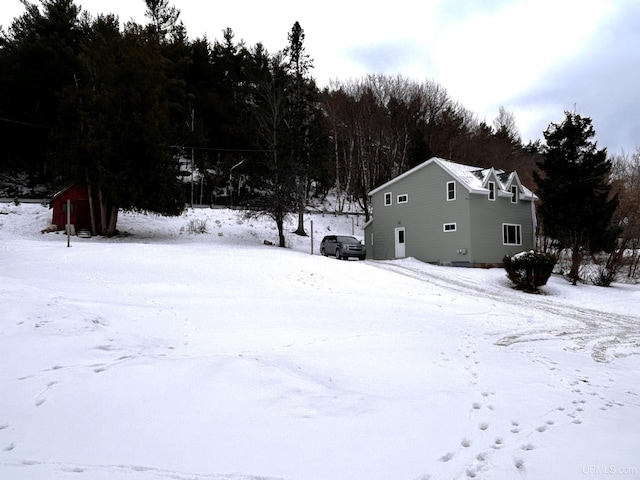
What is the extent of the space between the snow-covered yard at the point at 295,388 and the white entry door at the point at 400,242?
54.9ft

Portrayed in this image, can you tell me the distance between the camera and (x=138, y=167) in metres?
24.4

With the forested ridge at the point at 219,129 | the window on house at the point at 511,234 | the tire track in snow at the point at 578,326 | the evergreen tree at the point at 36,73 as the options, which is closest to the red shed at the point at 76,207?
the forested ridge at the point at 219,129

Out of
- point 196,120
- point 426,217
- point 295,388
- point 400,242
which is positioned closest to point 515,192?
point 426,217

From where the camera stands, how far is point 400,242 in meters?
28.7

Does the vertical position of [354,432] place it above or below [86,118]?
below

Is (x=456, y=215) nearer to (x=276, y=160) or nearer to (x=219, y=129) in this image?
(x=276, y=160)

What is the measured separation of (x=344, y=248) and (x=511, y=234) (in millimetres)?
11026

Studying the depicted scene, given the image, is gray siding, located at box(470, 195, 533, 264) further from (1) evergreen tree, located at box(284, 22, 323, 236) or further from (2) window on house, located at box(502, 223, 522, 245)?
(1) evergreen tree, located at box(284, 22, 323, 236)

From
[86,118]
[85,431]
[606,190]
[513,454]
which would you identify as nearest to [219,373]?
[85,431]

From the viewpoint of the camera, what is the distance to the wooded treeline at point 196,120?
24656 mm

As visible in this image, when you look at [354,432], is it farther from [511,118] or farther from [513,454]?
[511,118]

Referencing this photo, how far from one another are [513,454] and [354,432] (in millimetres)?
1454

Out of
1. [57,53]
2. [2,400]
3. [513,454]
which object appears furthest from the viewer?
[57,53]

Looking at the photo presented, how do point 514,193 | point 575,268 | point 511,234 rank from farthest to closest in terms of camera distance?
point 514,193
point 511,234
point 575,268
